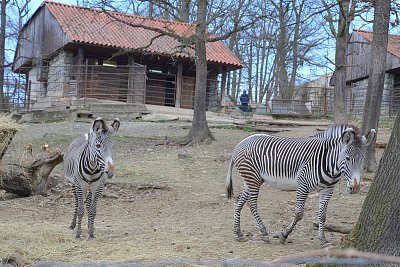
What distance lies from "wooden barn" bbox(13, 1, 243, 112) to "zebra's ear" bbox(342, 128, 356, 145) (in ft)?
61.9

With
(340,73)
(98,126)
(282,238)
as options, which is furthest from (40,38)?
(282,238)

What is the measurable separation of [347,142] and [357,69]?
31.0 m

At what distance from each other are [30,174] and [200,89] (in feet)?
27.0

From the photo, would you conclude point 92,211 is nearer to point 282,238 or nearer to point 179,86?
point 282,238

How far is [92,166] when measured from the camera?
6.58 m

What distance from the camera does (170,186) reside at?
1096cm

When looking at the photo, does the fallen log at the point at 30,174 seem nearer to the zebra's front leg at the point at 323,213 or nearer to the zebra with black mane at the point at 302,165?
the zebra with black mane at the point at 302,165

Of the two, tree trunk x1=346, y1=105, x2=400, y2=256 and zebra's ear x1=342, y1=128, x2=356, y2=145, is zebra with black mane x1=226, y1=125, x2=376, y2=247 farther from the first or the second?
tree trunk x1=346, y1=105, x2=400, y2=256

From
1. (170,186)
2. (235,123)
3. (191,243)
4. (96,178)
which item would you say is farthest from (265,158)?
(235,123)

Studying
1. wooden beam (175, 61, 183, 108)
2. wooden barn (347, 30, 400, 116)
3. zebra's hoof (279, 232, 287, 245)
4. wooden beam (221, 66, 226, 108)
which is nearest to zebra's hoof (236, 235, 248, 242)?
zebra's hoof (279, 232, 287, 245)

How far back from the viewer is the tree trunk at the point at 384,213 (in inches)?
154

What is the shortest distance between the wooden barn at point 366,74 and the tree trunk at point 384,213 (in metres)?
25.5

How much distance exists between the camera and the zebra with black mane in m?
6.17

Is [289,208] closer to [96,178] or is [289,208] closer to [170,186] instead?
[170,186]
